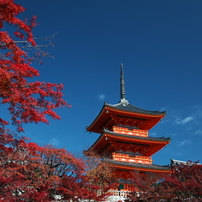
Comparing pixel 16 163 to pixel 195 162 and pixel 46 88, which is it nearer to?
pixel 46 88

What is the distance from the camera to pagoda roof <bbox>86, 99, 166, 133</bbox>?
84.3 feet

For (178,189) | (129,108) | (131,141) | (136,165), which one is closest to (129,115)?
(129,108)

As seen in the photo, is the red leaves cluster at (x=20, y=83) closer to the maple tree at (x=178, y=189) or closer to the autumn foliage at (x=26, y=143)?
the autumn foliage at (x=26, y=143)

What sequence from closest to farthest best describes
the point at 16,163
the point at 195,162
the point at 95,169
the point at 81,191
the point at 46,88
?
the point at 46,88 → the point at 81,191 → the point at 16,163 → the point at 195,162 → the point at 95,169

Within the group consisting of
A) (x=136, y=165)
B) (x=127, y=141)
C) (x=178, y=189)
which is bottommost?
(x=178, y=189)

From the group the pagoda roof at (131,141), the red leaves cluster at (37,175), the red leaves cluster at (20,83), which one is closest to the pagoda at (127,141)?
the pagoda roof at (131,141)

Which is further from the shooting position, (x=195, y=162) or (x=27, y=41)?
(x=195, y=162)

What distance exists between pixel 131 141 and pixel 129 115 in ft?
8.43

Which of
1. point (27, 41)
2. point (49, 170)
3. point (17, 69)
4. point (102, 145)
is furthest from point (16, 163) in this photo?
point (102, 145)

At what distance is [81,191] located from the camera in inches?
513

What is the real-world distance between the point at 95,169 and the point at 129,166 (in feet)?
11.9

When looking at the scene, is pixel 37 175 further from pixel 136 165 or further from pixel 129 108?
pixel 129 108

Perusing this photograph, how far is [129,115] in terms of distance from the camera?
2628 cm

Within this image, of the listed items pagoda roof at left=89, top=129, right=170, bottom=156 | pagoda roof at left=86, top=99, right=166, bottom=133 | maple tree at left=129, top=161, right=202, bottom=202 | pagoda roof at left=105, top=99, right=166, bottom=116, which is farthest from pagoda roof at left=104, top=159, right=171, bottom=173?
maple tree at left=129, top=161, right=202, bottom=202
